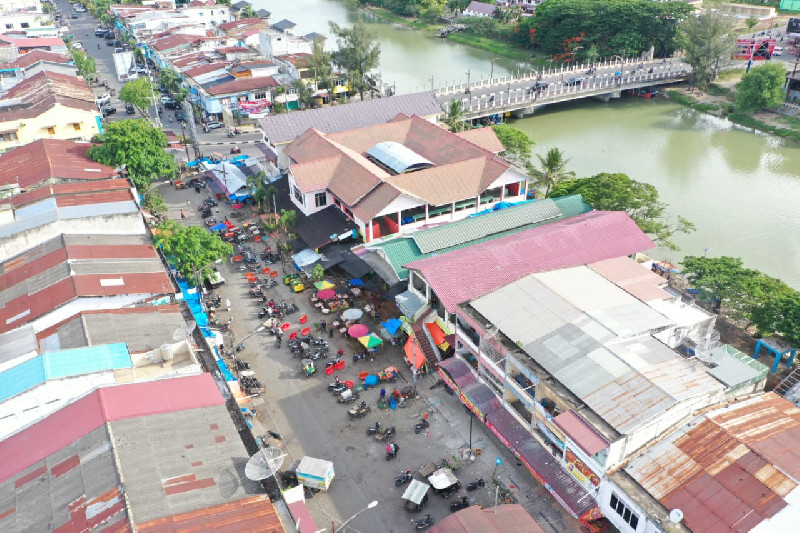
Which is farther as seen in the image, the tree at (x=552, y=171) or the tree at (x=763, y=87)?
the tree at (x=763, y=87)

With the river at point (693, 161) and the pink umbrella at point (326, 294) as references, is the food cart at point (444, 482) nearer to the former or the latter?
the pink umbrella at point (326, 294)

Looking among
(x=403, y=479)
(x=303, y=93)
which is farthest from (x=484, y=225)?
(x=303, y=93)

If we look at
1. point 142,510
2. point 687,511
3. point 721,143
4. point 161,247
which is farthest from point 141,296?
point 721,143

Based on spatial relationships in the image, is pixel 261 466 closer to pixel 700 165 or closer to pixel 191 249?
pixel 191 249

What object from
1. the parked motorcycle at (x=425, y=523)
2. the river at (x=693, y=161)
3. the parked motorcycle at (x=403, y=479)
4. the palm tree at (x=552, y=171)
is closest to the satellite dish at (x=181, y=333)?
the parked motorcycle at (x=403, y=479)

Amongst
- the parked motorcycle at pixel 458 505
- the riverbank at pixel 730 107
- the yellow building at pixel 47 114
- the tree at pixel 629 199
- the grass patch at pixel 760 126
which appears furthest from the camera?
the riverbank at pixel 730 107

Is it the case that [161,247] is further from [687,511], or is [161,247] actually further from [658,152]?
[658,152]

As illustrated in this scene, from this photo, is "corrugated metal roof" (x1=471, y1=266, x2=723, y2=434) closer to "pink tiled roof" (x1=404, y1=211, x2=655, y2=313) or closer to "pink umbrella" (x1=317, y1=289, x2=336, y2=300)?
"pink tiled roof" (x1=404, y1=211, x2=655, y2=313)
